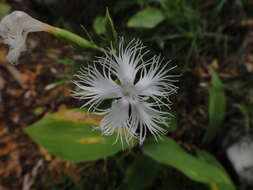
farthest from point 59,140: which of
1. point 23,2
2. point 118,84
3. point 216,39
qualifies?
point 23,2

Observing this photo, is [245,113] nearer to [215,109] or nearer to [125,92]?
[215,109]

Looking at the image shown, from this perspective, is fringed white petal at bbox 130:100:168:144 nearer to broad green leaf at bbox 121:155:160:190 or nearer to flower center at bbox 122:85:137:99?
flower center at bbox 122:85:137:99

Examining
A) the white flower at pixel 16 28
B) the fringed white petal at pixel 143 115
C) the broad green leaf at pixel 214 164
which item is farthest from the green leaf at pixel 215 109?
the white flower at pixel 16 28

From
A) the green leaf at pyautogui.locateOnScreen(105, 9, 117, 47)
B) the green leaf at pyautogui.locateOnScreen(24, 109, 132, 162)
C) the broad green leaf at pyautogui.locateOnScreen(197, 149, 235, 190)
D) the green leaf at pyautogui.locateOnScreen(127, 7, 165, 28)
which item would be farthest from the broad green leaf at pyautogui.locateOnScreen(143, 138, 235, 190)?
the green leaf at pyautogui.locateOnScreen(127, 7, 165, 28)

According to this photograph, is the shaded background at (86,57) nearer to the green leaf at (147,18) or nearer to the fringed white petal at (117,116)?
the green leaf at (147,18)

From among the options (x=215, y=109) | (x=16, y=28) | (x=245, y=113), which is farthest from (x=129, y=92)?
(x=245, y=113)

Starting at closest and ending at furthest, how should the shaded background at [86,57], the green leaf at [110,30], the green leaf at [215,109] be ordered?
the green leaf at [110,30] < the green leaf at [215,109] < the shaded background at [86,57]
